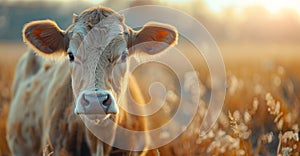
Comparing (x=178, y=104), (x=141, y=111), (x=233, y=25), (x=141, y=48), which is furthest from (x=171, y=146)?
(x=233, y=25)

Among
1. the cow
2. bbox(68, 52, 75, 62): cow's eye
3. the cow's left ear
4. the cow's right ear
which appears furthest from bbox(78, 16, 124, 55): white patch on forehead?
the cow's right ear

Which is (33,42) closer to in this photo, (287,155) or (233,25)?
(287,155)

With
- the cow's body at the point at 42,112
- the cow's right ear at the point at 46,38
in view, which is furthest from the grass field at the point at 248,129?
the cow's right ear at the point at 46,38

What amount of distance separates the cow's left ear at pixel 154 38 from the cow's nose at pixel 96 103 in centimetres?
88

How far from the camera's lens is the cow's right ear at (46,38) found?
456 centimetres

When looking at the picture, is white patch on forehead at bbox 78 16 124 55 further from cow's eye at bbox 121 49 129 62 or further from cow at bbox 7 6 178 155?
cow's eye at bbox 121 49 129 62

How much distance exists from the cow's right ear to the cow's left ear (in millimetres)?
594

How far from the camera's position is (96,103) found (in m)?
3.65

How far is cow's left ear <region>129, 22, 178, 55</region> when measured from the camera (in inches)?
179

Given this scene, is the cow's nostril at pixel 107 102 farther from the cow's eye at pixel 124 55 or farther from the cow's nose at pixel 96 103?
the cow's eye at pixel 124 55

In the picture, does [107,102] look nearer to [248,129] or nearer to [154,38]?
[154,38]

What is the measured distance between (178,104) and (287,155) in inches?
182

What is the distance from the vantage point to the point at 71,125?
14.6ft

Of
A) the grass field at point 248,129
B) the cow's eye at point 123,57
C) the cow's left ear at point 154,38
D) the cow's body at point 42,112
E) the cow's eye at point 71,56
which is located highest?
the cow's left ear at point 154,38
